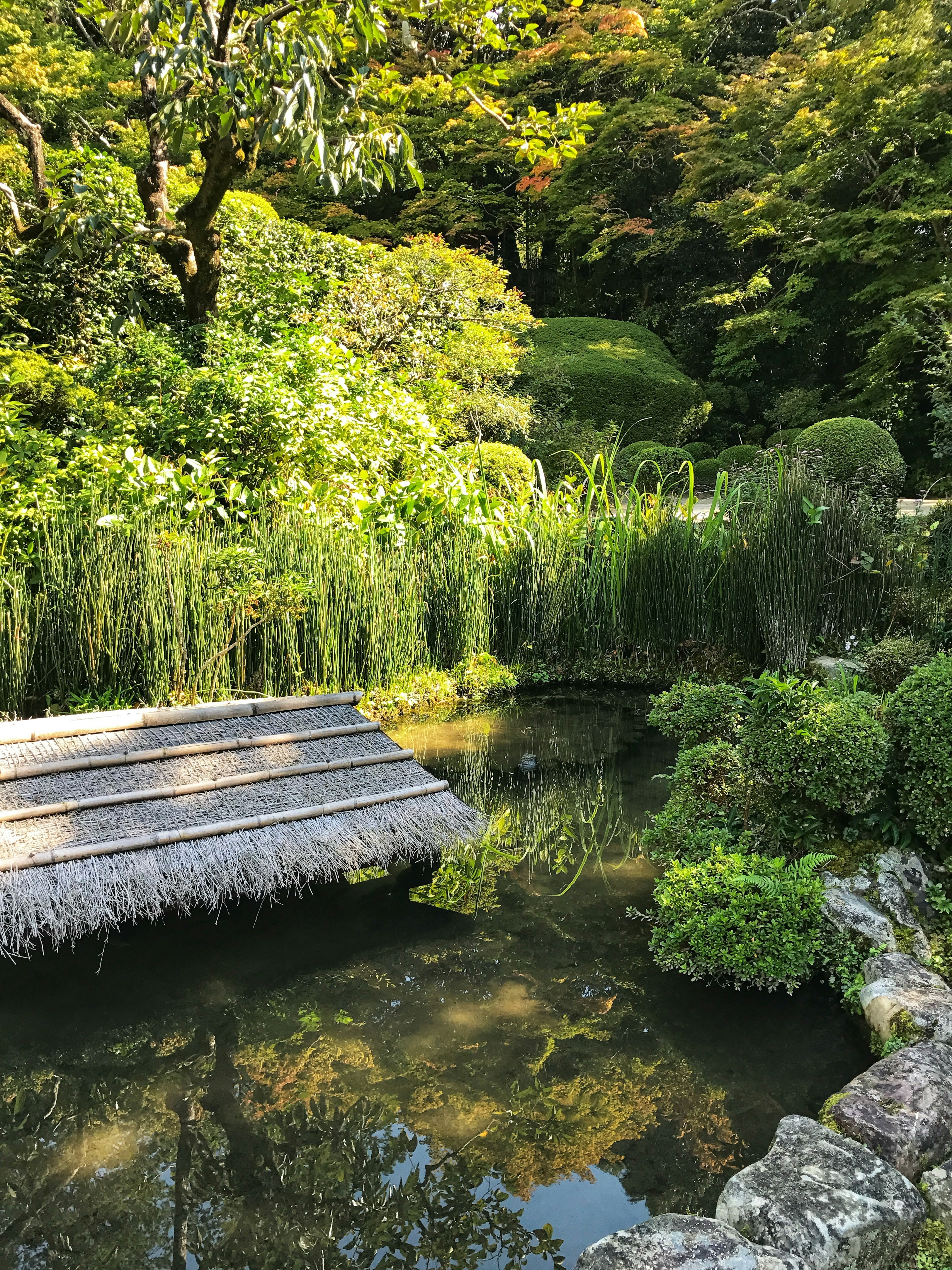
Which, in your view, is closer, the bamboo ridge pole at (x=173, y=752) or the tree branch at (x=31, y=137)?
the bamboo ridge pole at (x=173, y=752)

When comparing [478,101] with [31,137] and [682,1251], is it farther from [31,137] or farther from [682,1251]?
[682,1251]

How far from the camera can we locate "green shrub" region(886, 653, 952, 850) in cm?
251

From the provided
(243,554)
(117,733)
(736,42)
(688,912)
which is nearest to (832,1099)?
(688,912)

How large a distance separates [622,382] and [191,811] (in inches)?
411

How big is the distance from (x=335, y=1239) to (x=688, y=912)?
3.91 ft

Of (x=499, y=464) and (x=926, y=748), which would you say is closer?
(x=926, y=748)

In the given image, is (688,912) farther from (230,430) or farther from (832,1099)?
(230,430)

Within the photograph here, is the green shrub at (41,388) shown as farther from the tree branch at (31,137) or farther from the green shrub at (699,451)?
the green shrub at (699,451)

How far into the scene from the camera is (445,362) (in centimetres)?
794

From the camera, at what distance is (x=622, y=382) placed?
11969 mm

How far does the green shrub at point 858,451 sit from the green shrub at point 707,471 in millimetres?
2893

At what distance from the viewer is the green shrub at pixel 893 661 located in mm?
3541

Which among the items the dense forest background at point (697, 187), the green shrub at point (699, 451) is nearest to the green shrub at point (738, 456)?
the green shrub at point (699, 451)

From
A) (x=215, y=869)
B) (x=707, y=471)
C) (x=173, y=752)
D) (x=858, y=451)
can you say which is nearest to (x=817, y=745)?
(x=215, y=869)
